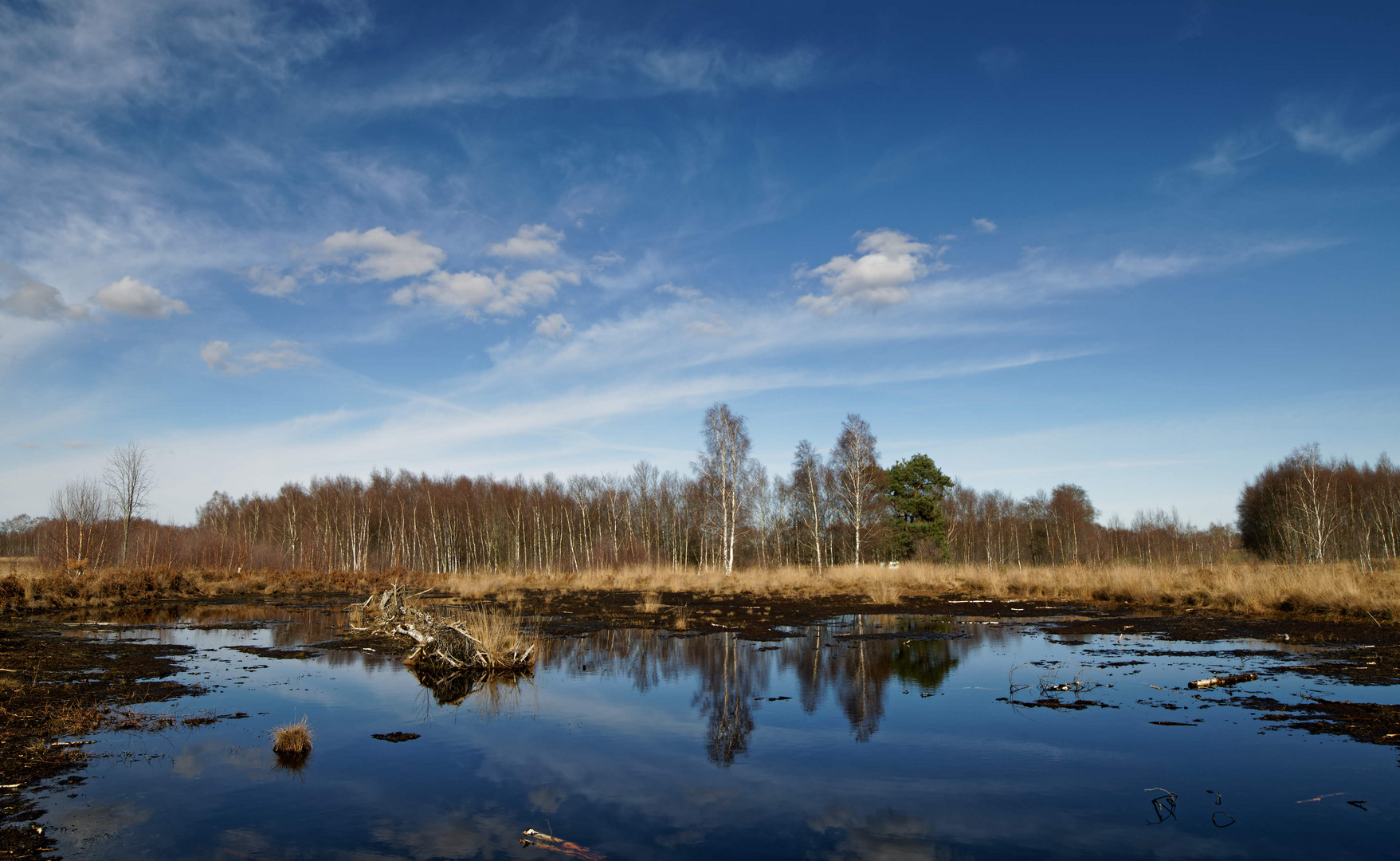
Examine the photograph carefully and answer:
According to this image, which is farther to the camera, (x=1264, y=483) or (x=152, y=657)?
(x=1264, y=483)

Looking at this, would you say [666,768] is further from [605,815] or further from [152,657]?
[152,657]

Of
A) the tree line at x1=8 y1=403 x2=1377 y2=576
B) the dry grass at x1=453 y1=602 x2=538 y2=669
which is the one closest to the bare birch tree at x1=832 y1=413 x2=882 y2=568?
the tree line at x1=8 y1=403 x2=1377 y2=576

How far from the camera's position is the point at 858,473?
38.7 metres

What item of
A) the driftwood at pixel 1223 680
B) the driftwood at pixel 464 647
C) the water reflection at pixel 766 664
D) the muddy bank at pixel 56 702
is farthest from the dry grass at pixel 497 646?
the driftwood at pixel 1223 680

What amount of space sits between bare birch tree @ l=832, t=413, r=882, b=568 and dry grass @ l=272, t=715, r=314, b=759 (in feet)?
105

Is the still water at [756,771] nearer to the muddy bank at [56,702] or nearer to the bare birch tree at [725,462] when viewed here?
the muddy bank at [56,702]

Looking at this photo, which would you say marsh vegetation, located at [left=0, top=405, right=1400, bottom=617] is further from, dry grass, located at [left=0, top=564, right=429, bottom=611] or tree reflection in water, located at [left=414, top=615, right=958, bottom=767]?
tree reflection in water, located at [left=414, top=615, right=958, bottom=767]

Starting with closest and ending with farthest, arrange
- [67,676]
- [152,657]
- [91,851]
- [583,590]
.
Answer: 1. [91,851]
2. [67,676]
3. [152,657]
4. [583,590]

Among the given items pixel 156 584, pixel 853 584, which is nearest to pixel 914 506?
pixel 853 584

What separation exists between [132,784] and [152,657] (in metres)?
8.92

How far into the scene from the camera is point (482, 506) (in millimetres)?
67375

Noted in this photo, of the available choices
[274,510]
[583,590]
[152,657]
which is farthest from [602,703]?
[274,510]

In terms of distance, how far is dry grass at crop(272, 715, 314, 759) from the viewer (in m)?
7.89

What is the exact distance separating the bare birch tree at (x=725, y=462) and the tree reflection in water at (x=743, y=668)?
65.8ft
